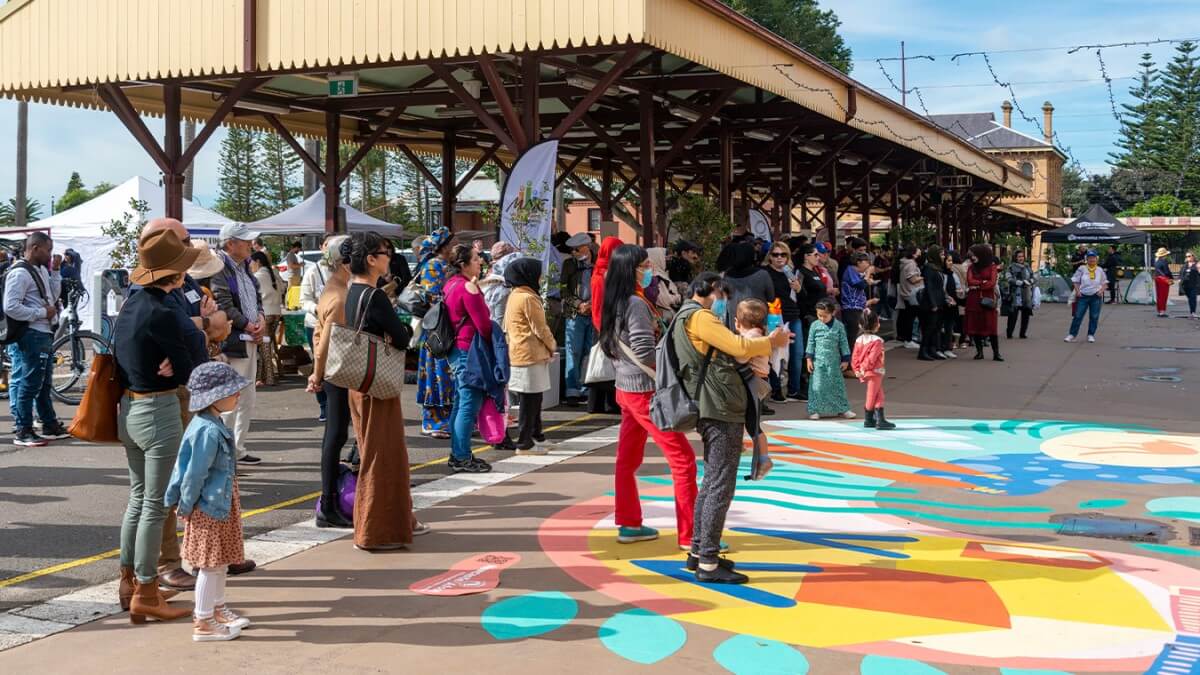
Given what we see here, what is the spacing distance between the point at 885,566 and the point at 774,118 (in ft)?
46.2

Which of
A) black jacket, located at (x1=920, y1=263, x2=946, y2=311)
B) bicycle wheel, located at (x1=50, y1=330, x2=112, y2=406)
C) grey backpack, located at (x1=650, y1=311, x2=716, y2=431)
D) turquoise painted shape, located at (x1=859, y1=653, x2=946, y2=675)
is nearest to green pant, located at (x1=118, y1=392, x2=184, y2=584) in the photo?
grey backpack, located at (x1=650, y1=311, x2=716, y2=431)

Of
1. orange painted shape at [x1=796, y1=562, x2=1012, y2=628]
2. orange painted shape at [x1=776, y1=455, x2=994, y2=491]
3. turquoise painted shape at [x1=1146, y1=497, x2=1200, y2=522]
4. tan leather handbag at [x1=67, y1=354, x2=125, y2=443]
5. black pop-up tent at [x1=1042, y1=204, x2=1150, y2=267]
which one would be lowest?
orange painted shape at [x1=796, y1=562, x2=1012, y2=628]

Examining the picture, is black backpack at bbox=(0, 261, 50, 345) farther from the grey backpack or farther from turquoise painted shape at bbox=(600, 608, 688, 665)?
turquoise painted shape at bbox=(600, 608, 688, 665)

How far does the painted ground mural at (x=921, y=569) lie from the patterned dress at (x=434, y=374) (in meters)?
1.89

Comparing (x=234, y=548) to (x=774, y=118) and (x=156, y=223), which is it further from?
(x=774, y=118)

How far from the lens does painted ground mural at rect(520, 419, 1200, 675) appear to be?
4.91 meters

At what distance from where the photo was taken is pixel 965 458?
31.6ft

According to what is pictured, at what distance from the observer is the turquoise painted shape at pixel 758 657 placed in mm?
4629

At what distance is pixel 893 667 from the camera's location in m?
4.65

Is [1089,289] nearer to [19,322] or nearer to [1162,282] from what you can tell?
[1162,282]

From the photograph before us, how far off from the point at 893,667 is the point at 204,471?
118 inches

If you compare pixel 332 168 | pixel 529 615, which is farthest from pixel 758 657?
pixel 332 168

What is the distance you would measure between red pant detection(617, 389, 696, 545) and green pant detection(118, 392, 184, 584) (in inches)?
93.9

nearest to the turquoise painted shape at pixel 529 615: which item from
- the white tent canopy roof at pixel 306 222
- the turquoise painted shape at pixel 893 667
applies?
the turquoise painted shape at pixel 893 667
